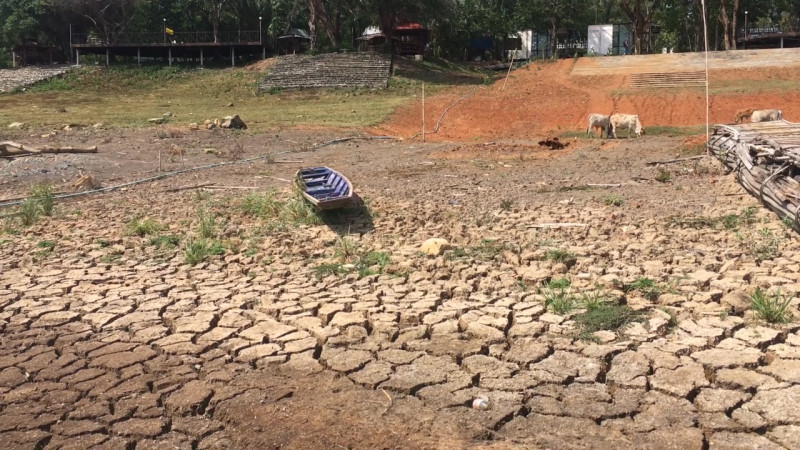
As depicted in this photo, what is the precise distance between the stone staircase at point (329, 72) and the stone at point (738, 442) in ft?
90.5

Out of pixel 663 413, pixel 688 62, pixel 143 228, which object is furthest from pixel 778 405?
pixel 688 62

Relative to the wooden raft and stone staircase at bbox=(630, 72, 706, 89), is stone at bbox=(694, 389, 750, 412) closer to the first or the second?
the wooden raft

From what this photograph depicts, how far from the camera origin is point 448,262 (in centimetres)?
618

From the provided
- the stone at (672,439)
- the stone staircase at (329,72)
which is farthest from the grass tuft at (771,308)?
the stone staircase at (329,72)

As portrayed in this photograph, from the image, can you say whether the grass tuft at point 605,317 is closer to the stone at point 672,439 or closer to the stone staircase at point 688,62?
the stone at point 672,439

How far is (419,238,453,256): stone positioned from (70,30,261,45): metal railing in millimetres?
37037

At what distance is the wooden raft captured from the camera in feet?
22.8

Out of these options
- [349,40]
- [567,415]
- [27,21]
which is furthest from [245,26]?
[567,415]

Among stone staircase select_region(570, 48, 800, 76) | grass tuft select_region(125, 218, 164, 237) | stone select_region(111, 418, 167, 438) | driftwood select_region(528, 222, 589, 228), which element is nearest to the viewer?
stone select_region(111, 418, 167, 438)

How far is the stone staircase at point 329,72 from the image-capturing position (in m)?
30.8

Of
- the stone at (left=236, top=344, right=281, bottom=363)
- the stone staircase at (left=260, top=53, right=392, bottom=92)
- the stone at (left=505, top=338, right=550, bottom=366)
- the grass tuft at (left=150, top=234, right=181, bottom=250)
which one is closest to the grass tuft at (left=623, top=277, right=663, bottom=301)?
the stone at (left=505, top=338, right=550, bottom=366)

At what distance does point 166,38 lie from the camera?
43.5 m

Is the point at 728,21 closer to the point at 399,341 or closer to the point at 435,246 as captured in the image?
the point at 435,246

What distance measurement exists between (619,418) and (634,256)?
2894 mm
